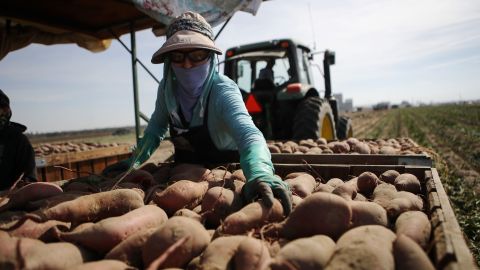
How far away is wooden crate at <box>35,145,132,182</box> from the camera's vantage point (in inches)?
220

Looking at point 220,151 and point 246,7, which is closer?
point 220,151

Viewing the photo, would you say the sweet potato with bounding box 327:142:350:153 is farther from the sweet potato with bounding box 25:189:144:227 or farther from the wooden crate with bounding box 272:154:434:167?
the sweet potato with bounding box 25:189:144:227

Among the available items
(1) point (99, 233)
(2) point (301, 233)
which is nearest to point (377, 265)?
(2) point (301, 233)

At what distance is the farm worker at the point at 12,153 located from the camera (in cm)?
409

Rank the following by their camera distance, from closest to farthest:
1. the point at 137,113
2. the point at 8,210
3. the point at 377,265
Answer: the point at 377,265
the point at 8,210
the point at 137,113

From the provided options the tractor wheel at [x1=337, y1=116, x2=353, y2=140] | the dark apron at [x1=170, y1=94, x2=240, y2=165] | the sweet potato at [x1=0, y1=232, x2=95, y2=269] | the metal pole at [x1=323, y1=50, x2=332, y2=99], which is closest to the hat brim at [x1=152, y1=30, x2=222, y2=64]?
the dark apron at [x1=170, y1=94, x2=240, y2=165]

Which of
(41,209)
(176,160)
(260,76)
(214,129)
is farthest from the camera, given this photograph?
(260,76)

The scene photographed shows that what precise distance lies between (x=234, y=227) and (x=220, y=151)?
61.0 inches

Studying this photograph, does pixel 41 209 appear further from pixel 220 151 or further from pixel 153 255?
pixel 220 151

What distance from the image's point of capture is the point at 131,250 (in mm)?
1594

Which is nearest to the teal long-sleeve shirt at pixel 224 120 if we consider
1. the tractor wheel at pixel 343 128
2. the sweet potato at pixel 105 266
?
the sweet potato at pixel 105 266

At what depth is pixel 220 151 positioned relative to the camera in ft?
10.6

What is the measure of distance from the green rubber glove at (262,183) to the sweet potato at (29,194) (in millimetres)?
1261

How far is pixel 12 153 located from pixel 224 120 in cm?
294
